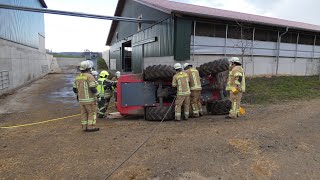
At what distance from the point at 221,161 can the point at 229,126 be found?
2436 mm

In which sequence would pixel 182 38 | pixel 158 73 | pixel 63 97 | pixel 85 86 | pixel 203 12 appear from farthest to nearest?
1. pixel 203 12
2. pixel 182 38
3. pixel 63 97
4. pixel 158 73
5. pixel 85 86

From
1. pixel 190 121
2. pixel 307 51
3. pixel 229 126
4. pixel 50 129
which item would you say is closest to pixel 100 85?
pixel 50 129

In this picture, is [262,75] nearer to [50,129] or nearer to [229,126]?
[229,126]

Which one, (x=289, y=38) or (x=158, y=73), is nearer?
(x=158, y=73)

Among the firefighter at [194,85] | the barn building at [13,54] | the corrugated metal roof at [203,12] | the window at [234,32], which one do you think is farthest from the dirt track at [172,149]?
the window at [234,32]

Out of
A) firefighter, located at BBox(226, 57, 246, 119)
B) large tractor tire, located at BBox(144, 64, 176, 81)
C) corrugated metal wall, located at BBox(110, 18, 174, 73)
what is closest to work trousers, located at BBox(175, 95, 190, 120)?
large tractor tire, located at BBox(144, 64, 176, 81)

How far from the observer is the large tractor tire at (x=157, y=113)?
8.02 m

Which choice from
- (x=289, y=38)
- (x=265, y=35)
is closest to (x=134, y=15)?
(x=265, y=35)

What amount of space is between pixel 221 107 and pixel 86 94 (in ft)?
13.9

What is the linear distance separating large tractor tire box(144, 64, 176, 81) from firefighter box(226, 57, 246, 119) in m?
1.70

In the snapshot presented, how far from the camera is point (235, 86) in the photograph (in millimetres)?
8094

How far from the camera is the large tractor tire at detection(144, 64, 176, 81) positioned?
26.3 ft

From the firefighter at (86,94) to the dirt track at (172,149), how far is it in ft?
1.00

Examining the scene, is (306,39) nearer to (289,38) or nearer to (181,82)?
(289,38)
